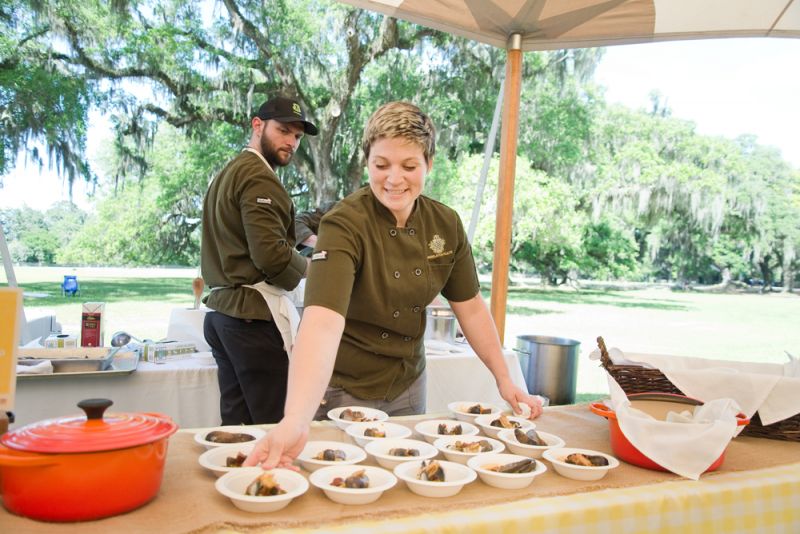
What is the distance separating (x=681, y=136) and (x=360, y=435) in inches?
813

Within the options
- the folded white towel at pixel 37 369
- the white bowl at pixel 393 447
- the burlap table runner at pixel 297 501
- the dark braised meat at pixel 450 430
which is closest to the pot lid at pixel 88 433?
the burlap table runner at pixel 297 501

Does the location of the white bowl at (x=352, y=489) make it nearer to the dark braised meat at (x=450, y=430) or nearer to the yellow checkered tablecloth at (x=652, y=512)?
the yellow checkered tablecloth at (x=652, y=512)

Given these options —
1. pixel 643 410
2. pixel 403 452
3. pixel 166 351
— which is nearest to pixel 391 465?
pixel 403 452

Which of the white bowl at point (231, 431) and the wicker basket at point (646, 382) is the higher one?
the wicker basket at point (646, 382)

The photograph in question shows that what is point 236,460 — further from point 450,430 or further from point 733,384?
point 733,384

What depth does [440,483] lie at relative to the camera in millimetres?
956

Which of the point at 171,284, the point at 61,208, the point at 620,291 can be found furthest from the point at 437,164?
the point at 620,291

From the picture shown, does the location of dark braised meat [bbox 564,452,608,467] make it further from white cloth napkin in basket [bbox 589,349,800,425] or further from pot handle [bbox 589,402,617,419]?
white cloth napkin in basket [bbox 589,349,800,425]

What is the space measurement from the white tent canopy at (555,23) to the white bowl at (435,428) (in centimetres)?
203

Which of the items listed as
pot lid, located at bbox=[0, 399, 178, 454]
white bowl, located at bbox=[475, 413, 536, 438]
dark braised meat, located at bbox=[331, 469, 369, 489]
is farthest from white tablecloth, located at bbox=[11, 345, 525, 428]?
dark braised meat, located at bbox=[331, 469, 369, 489]

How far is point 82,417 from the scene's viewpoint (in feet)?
2.96

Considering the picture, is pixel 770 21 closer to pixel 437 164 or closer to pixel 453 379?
pixel 453 379

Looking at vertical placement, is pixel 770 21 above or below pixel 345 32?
below

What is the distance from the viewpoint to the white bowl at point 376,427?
3.96 ft
